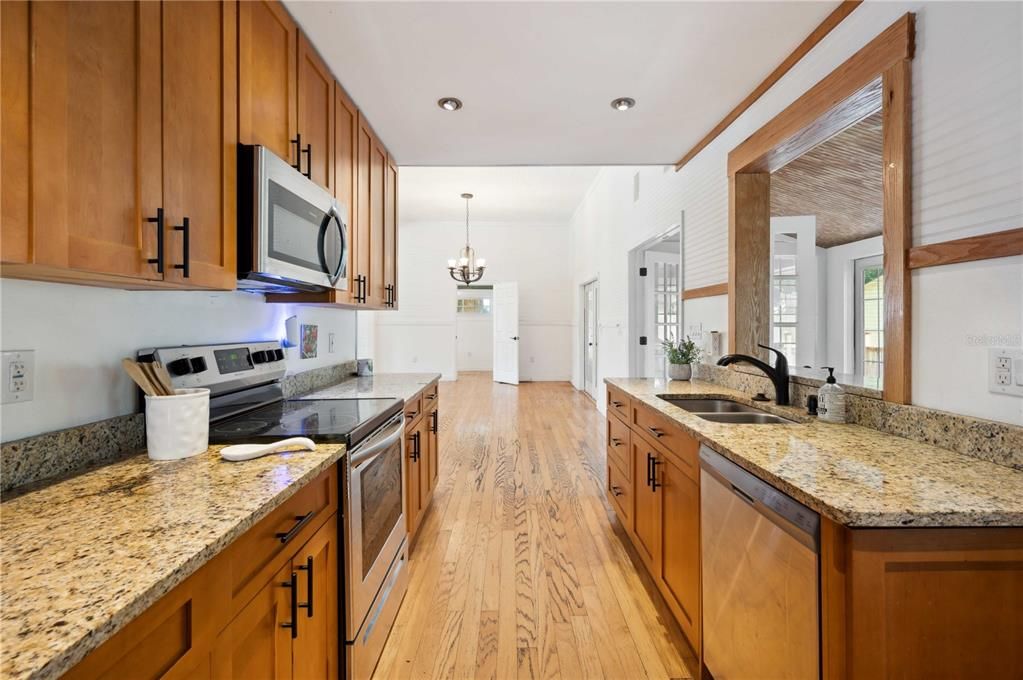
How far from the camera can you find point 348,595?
139 centimetres

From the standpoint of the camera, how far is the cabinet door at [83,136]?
750 mm

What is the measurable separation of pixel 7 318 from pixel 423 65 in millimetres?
1757

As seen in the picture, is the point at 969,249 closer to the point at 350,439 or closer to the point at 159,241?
the point at 350,439

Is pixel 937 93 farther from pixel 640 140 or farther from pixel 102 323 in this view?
pixel 102 323

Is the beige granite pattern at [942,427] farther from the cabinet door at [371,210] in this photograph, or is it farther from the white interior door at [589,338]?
the white interior door at [589,338]

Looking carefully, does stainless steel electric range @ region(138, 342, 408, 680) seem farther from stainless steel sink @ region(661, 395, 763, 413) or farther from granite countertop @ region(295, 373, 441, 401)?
stainless steel sink @ region(661, 395, 763, 413)

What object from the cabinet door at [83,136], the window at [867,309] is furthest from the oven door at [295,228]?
the window at [867,309]

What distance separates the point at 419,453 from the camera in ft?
7.95

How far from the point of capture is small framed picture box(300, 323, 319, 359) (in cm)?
242

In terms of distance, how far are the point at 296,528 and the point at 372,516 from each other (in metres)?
0.54

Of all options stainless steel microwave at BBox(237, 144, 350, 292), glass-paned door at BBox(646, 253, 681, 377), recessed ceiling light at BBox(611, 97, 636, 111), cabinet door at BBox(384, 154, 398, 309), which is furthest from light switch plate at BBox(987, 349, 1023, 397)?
glass-paned door at BBox(646, 253, 681, 377)

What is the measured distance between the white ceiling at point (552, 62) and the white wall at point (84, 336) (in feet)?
4.07

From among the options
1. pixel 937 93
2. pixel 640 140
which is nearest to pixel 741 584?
pixel 937 93

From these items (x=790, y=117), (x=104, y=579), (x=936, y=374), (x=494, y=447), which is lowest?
(x=494, y=447)
